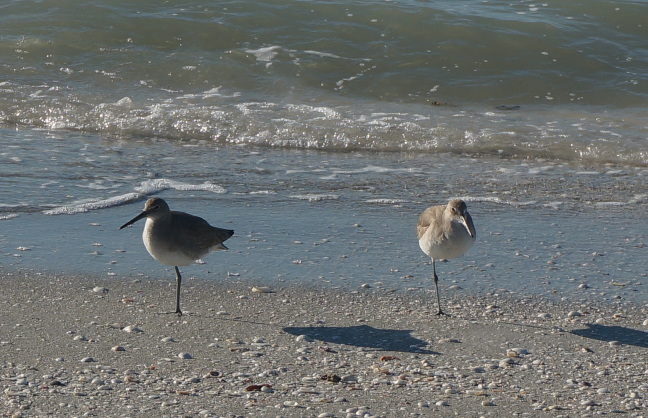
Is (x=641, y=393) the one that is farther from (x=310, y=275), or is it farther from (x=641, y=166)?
(x=641, y=166)

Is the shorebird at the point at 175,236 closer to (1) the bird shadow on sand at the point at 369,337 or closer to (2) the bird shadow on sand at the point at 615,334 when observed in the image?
(1) the bird shadow on sand at the point at 369,337

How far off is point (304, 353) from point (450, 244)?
130 cm

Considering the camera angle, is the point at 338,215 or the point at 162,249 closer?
the point at 162,249

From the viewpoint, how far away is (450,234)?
5652 mm

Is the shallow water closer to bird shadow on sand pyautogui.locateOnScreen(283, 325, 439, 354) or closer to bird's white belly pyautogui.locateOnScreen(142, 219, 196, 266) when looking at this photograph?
bird's white belly pyautogui.locateOnScreen(142, 219, 196, 266)

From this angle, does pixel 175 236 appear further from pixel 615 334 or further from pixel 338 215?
pixel 615 334

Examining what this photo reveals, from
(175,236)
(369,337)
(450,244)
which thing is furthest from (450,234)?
(175,236)

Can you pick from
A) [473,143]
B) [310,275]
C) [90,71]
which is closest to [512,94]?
[473,143]

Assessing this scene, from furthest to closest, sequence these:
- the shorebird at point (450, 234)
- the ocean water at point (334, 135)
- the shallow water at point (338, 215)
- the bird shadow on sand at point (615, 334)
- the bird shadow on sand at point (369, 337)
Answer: the ocean water at point (334, 135) → the shallow water at point (338, 215) → the shorebird at point (450, 234) → the bird shadow on sand at point (615, 334) → the bird shadow on sand at point (369, 337)

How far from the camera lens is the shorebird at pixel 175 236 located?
217 inches

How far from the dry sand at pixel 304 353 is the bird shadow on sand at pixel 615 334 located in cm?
1

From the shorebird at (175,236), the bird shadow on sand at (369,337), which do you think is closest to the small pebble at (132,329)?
the shorebird at (175,236)

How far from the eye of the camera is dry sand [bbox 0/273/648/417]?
425cm

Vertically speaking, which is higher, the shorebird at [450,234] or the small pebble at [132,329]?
the shorebird at [450,234]
